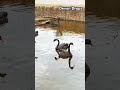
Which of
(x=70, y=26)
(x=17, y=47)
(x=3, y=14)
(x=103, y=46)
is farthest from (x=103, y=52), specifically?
(x=3, y=14)

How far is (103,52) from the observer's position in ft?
7.70

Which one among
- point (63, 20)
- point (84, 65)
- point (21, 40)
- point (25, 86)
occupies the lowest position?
point (25, 86)

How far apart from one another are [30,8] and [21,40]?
0.84ft

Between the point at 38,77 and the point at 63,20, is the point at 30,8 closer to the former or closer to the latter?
the point at 63,20

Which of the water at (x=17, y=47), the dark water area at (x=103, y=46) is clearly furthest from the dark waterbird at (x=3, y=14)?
the dark water area at (x=103, y=46)

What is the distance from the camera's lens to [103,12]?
2.35 meters

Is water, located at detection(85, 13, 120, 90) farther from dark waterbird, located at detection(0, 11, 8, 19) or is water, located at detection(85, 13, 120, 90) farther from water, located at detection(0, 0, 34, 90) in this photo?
dark waterbird, located at detection(0, 11, 8, 19)

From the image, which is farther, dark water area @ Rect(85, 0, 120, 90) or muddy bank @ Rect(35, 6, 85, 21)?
muddy bank @ Rect(35, 6, 85, 21)

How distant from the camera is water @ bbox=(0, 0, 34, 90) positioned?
2408 millimetres

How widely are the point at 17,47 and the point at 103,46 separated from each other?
2.13 ft

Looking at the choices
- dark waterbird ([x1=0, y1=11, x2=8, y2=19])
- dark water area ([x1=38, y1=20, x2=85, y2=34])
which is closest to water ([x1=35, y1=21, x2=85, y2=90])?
dark water area ([x1=38, y1=20, x2=85, y2=34])

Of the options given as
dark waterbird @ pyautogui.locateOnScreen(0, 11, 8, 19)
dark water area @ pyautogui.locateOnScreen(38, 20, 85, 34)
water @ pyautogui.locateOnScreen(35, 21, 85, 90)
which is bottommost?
water @ pyautogui.locateOnScreen(35, 21, 85, 90)

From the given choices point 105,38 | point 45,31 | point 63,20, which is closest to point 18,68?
point 45,31

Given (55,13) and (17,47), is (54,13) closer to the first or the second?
(55,13)
